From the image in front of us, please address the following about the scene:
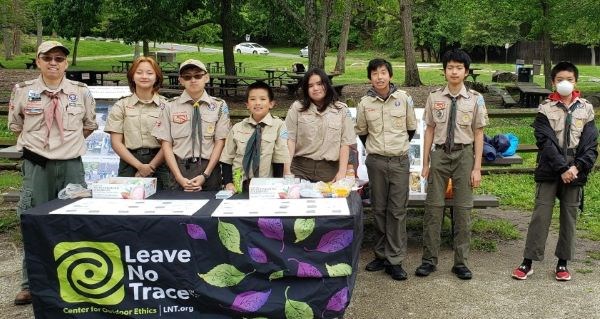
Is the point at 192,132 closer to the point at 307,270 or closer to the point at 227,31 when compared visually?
the point at 307,270

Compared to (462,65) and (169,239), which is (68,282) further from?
(462,65)

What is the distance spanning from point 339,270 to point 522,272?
2183mm

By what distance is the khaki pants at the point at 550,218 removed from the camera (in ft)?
16.5

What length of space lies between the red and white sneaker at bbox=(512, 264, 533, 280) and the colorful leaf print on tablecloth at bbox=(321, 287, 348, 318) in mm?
2081

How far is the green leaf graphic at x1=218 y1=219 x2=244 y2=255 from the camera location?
11.9 ft

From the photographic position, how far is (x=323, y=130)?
16.1 ft

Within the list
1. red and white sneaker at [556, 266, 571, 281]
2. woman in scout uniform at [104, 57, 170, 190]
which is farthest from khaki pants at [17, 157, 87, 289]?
red and white sneaker at [556, 266, 571, 281]

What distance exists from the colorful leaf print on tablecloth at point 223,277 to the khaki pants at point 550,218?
8.63ft

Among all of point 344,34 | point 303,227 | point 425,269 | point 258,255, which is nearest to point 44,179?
point 258,255

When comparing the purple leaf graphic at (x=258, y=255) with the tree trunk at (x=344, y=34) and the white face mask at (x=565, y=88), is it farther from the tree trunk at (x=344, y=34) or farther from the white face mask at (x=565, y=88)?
the tree trunk at (x=344, y=34)

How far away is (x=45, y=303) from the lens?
12.2 ft

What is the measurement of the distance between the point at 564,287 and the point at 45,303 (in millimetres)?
3708

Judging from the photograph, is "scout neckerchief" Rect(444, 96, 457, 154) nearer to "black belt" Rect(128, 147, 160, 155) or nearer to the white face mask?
the white face mask

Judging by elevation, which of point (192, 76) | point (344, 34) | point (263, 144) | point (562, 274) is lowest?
point (562, 274)
